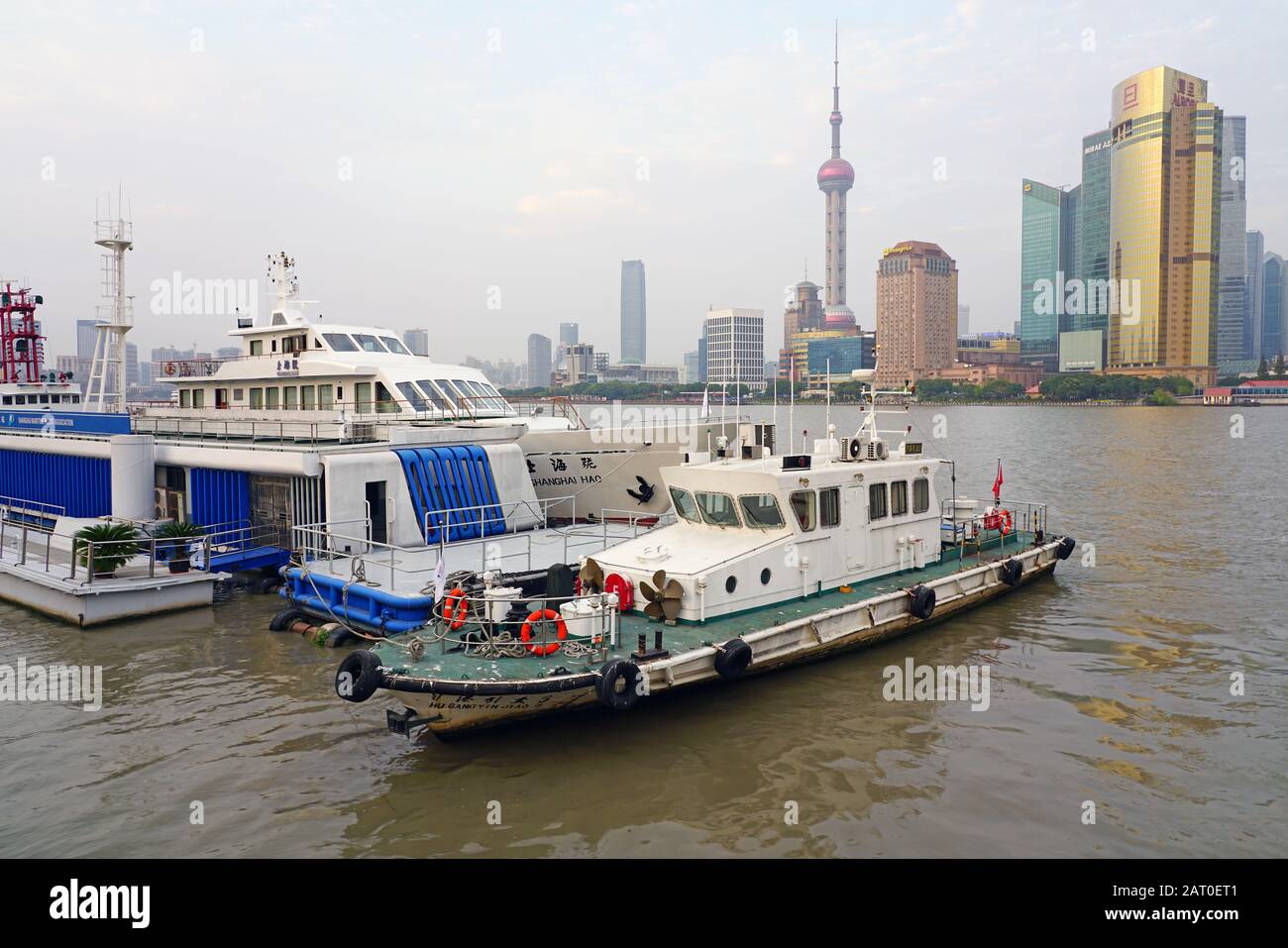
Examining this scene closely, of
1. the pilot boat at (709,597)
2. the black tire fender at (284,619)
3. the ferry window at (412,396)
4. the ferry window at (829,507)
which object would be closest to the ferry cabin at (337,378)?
the ferry window at (412,396)

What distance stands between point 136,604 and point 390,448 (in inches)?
241

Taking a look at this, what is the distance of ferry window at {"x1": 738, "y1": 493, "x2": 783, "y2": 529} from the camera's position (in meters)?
13.9

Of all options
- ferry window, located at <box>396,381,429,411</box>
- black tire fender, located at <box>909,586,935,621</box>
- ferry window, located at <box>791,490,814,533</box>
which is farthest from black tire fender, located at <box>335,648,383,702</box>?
ferry window, located at <box>396,381,429,411</box>

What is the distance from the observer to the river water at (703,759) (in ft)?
30.6

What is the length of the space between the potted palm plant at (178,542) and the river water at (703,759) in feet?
4.46

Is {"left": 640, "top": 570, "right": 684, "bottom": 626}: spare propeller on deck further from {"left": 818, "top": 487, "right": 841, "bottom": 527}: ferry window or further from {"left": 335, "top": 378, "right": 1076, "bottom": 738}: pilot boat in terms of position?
{"left": 818, "top": 487, "right": 841, "bottom": 527}: ferry window

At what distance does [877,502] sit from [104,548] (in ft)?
52.1

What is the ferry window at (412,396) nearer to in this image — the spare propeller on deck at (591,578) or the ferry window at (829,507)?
the spare propeller on deck at (591,578)

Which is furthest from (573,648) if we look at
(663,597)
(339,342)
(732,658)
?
(339,342)

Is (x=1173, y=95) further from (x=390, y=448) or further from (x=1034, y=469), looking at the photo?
(x=390, y=448)

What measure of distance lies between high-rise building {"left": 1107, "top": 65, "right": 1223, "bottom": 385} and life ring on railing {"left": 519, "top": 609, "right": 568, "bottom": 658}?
580ft

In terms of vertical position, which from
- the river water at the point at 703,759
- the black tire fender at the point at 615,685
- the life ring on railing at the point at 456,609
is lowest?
the river water at the point at 703,759

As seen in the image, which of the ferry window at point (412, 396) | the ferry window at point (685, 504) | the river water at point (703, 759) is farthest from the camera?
the ferry window at point (412, 396)
